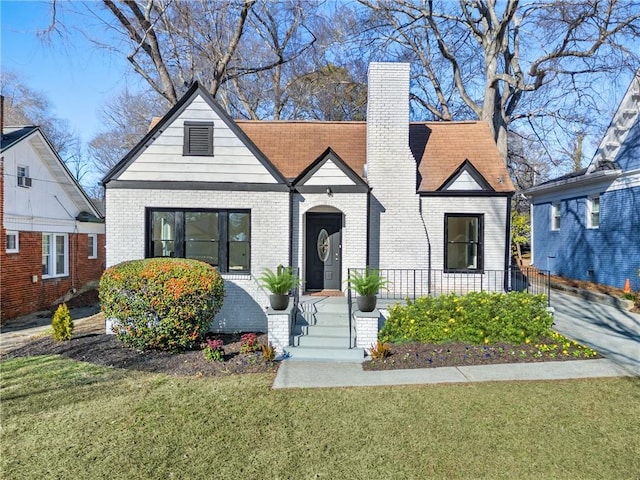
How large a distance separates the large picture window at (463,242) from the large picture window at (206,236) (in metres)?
5.61

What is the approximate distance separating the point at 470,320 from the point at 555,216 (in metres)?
12.6

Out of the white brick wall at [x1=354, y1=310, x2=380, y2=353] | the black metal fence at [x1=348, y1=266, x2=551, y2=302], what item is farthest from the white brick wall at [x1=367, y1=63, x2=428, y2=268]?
the white brick wall at [x1=354, y1=310, x2=380, y2=353]

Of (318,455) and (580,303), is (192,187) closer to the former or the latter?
(318,455)

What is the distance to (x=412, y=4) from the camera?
64.6 feet

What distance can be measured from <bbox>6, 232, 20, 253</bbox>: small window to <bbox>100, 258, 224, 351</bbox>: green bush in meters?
7.16

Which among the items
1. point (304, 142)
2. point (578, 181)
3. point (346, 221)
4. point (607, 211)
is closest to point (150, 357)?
point (346, 221)

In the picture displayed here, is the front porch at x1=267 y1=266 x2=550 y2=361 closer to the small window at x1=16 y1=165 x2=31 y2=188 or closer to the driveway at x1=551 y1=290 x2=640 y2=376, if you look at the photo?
the driveway at x1=551 y1=290 x2=640 y2=376

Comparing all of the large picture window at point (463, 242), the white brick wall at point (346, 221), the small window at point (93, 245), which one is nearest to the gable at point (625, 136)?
the large picture window at point (463, 242)

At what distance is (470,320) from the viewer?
321 inches

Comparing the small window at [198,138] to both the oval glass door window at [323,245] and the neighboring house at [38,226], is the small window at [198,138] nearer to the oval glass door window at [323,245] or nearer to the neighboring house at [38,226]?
the oval glass door window at [323,245]

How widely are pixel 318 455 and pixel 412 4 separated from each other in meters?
21.5

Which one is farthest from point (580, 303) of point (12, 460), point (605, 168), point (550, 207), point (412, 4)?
point (412, 4)

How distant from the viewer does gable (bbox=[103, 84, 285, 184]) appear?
9586 millimetres

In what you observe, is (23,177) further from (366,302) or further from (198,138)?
(366,302)
